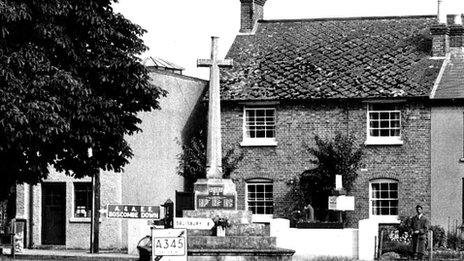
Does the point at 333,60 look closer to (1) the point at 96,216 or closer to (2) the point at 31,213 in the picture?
(1) the point at 96,216

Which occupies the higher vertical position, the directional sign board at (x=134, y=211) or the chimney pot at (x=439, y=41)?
the chimney pot at (x=439, y=41)

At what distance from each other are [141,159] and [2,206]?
262 inches

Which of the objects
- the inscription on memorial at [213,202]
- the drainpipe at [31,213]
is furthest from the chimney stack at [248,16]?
the inscription on memorial at [213,202]

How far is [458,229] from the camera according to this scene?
42469mm

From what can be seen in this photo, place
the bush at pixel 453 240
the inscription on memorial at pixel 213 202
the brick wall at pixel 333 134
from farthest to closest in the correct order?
1. the brick wall at pixel 333 134
2. the bush at pixel 453 240
3. the inscription on memorial at pixel 213 202

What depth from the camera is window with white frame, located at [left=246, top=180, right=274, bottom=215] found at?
1796 inches

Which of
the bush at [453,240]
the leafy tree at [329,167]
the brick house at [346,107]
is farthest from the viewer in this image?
the brick house at [346,107]

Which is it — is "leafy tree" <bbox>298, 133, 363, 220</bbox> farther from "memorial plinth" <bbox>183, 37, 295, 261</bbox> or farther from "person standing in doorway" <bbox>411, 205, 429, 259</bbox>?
"memorial plinth" <bbox>183, 37, 295, 261</bbox>

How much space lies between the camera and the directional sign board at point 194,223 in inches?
1128

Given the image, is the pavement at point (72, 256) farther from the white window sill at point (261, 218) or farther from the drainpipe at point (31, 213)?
the white window sill at point (261, 218)

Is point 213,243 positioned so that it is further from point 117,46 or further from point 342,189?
point 342,189

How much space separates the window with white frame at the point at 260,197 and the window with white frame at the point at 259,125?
166 cm

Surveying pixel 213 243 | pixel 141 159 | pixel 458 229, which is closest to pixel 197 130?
pixel 141 159

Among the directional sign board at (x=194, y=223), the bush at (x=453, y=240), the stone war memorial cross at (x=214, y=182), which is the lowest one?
the bush at (x=453, y=240)
